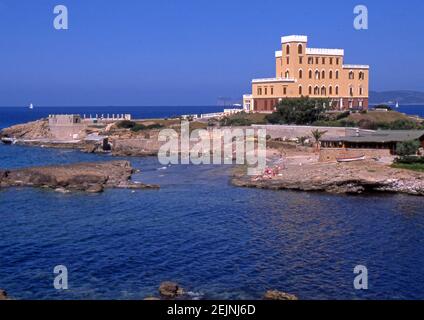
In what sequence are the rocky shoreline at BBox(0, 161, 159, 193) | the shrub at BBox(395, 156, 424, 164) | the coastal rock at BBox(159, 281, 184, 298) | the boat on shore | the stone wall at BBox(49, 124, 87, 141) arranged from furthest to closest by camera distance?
the stone wall at BBox(49, 124, 87, 141)
the boat on shore
the shrub at BBox(395, 156, 424, 164)
the rocky shoreline at BBox(0, 161, 159, 193)
the coastal rock at BBox(159, 281, 184, 298)

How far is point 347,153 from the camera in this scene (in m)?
52.9

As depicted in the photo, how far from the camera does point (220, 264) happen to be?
26516 millimetres

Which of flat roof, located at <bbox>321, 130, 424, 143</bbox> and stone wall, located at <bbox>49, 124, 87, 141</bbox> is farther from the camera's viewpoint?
stone wall, located at <bbox>49, 124, 87, 141</bbox>

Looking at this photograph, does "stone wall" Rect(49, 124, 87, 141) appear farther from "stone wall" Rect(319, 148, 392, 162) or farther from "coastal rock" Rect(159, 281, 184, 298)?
"coastal rock" Rect(159, 281, 184, 298)

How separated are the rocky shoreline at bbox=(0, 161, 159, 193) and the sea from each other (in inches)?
68.1

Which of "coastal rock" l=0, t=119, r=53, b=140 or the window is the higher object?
the window

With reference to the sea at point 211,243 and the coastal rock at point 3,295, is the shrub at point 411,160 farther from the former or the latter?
the coastal rock at point 3,295

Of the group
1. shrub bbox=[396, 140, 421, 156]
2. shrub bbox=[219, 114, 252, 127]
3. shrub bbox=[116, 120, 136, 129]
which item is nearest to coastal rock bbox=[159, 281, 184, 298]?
shrub bbox=[396, 140, 421, 156]

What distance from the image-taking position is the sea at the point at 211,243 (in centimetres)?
2353

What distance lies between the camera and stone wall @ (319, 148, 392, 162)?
51575 millimetres

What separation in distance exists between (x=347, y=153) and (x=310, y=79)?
34776mm

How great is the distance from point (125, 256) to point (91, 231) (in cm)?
598
